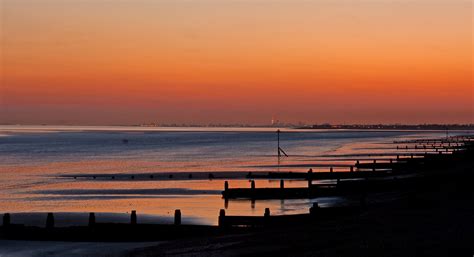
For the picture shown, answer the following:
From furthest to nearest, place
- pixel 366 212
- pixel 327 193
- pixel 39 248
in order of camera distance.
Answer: pixel 327 193 < pixel 366 212 < pixel 39 248

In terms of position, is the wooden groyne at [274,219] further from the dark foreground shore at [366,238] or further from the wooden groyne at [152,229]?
the dark foreground shore at [366,238]

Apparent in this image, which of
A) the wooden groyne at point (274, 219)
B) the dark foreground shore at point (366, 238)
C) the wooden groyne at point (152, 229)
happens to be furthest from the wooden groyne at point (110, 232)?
the dark foreground shore at point (366, 238)

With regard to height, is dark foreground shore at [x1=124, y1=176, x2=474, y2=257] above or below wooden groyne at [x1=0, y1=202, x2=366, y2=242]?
above

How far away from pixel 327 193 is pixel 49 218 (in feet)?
69.3

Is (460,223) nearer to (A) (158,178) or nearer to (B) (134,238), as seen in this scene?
(B) (134,238)

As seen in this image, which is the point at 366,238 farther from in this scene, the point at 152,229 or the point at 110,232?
the point at 110,232

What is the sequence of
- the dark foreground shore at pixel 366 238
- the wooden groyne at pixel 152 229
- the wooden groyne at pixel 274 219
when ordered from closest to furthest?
1. the dark foreground shore at pixel 366 238
2. the wooden groyne at pixel 152 229
3. the wooden groyne at pixel 274 219

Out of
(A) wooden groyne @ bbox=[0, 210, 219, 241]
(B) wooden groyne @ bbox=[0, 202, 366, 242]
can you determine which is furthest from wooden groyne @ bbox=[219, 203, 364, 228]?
(A) wooden groyne @ bbox=[0, 210, 219, 241]

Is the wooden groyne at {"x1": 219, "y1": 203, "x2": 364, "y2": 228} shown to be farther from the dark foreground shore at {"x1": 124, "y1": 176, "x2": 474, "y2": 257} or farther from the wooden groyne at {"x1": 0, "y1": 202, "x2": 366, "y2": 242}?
the dark foreground shore at {"x1": 124, "y1": 176, "x2": 474, "y2": 257}

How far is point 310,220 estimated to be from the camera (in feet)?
90.2

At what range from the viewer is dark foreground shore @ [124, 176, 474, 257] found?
59.4ft

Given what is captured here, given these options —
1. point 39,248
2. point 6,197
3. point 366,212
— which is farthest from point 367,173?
point 39,248

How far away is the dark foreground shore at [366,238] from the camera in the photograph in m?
18.1

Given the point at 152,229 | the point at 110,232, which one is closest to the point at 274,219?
the point at 152,229
